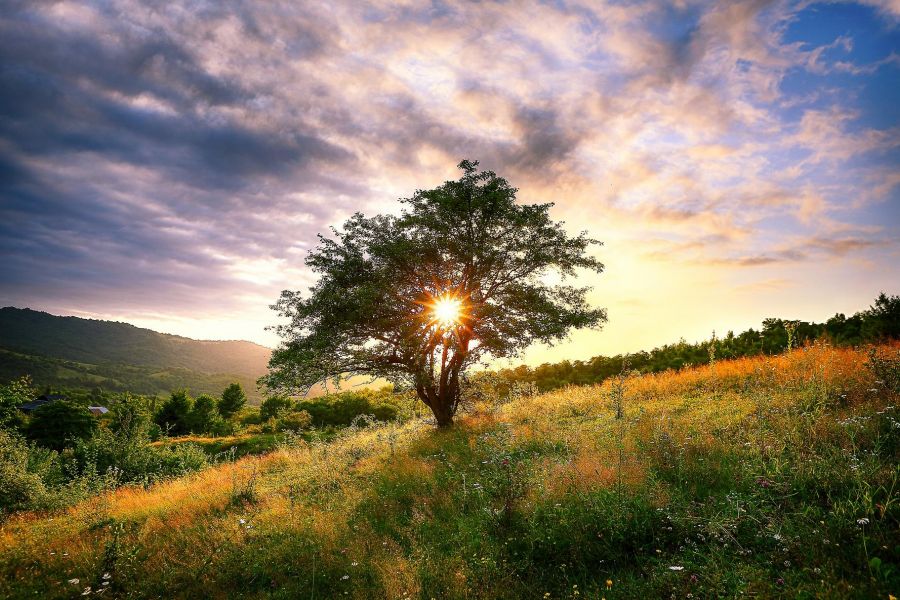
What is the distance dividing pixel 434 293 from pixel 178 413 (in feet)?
137

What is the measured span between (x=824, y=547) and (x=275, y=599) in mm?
7039

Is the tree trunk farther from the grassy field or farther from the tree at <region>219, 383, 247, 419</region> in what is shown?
the tree at <region>219, 383, 247, 419</region>

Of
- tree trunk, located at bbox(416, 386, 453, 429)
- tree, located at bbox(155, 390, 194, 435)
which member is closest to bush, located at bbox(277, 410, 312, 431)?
tree, located at bbox(155, 390, 194, 435)

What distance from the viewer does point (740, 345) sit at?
20438 mm

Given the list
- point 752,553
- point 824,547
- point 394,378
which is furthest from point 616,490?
point 394,378

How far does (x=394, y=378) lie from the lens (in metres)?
14.9

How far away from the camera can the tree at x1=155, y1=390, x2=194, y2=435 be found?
41.9m

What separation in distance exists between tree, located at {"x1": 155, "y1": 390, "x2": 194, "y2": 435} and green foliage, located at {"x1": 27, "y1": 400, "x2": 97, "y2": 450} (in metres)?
5.96

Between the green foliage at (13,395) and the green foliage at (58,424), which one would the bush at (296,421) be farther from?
the green foliage at (13,395)

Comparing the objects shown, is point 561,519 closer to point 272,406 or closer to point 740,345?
point 740,345

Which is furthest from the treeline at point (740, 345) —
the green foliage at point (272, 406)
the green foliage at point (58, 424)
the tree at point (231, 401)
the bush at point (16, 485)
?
the green foliage at point (58, 424)

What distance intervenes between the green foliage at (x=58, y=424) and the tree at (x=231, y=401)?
1150 centimetres

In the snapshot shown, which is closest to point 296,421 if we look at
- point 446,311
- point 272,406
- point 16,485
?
point 272,406

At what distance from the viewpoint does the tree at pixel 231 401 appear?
1843 inches
